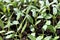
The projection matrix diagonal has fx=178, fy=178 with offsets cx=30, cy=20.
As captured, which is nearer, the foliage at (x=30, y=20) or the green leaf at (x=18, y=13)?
the foliage at (x=30, y=20)

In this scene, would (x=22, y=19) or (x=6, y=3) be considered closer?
(x=22, y=19)

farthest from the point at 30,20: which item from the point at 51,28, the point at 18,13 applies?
the point at 51,28

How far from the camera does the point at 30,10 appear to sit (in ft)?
6.84

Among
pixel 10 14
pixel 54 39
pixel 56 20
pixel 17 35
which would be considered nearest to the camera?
pixel 54 39

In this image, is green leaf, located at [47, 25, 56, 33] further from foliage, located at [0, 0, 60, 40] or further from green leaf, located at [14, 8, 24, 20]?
green leaf, located at [14, 8, 24, 20]

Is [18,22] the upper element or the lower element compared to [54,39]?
upper

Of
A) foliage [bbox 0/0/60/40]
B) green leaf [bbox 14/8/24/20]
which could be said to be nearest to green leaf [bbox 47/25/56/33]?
foliage [bbox 0/0/60/40]

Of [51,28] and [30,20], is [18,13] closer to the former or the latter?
[30,20]

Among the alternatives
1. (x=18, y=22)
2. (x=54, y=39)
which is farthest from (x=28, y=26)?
(x=54, y=39)

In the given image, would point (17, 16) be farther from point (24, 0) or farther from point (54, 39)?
point (54, 39)

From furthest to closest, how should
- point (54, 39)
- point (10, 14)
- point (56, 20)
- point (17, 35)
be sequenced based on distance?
point (10, 14) → point (56, 20) → point (17, 35) → point (54, 39)

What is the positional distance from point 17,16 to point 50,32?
405 mm

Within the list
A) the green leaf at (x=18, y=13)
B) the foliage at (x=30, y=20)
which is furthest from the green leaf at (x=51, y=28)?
the green leaf at (x=18, y=13)

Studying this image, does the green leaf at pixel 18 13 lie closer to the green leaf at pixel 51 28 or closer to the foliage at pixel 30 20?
the foliage at pixel 30 20
